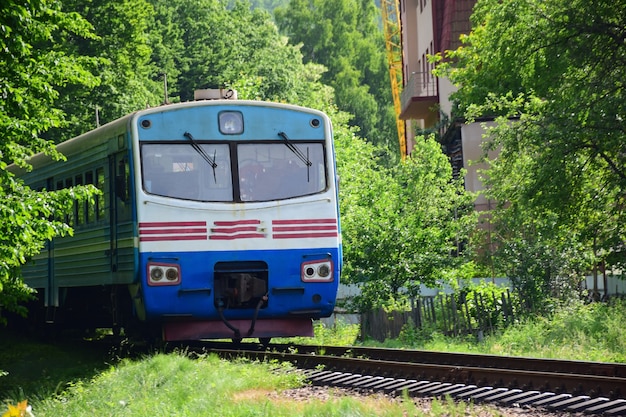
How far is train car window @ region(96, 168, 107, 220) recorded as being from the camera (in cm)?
1628

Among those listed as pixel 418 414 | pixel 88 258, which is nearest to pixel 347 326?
pixel 88 258

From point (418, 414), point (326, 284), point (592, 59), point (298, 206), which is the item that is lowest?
point (418, 414)

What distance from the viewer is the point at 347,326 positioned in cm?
2512

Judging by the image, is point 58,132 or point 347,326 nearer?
point 347,326

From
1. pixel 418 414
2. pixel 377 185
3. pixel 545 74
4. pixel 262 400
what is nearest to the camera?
pixel 418 414

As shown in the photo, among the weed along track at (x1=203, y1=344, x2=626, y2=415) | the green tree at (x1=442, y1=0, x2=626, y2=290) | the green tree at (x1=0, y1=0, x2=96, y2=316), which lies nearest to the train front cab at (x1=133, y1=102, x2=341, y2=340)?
the weed along track at (x1=203, y1=344, x2=626, y2=415)

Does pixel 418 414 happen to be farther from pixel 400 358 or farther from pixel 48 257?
pixel 48 257

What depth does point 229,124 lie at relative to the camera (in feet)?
50.3

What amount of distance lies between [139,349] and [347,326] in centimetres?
809

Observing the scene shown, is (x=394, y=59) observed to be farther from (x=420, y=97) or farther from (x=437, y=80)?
(x=420, y=97)

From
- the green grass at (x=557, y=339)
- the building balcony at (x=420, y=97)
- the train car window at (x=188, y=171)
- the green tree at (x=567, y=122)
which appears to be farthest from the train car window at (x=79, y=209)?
the building balcony at (x=420, y=97)

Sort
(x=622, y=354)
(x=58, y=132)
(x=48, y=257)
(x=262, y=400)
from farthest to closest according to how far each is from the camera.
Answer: (x=58, y=132), (x=48, y=257), (x=622, y=354), (x=262, y=400)

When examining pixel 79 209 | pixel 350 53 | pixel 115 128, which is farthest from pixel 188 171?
pixel 350 53

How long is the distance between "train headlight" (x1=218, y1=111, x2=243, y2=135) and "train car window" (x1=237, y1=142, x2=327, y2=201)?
22 cm
